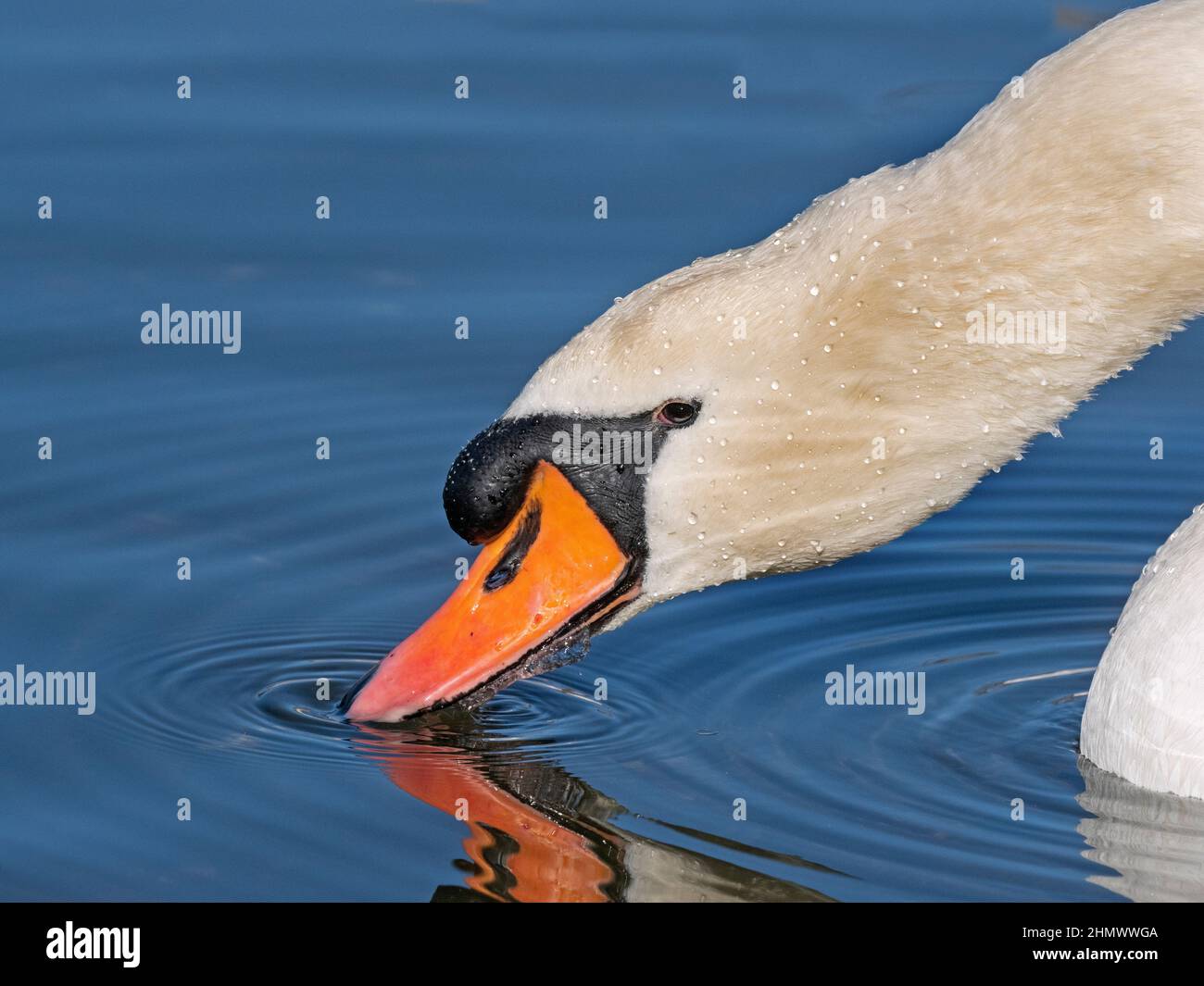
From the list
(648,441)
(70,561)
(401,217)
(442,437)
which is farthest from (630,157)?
(648,441)

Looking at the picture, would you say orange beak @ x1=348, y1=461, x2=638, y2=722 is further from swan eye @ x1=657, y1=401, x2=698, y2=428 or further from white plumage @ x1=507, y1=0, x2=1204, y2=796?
swan eye @ x1=657, y1=401, x2=698, y2=428

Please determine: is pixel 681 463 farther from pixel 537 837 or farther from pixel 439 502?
pixel 439 502

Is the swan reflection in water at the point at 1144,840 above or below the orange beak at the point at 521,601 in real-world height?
below

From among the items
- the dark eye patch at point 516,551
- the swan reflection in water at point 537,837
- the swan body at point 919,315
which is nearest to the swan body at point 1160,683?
the swan body at point 919,315

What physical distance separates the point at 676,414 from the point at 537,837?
133 cm

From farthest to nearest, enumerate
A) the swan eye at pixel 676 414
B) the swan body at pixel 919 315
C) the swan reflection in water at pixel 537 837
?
the swan eye at pixel 676 414, the swan reflection in water at pixel 537 837, the swan body at pixel 919 315

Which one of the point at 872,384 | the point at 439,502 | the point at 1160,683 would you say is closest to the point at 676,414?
the point at 872,384

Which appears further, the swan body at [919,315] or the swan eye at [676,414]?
the swan eye at [676,414]

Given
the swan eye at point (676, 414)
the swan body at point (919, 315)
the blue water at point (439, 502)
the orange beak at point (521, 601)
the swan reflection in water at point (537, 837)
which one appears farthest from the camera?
the orange beak at point (521, 601)

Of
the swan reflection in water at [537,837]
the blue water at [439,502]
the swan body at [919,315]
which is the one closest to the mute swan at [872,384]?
the swan body at [919,315]

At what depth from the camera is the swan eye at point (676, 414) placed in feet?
22.5

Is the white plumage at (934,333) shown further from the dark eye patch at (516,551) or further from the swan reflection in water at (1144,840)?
the dark eye patch at (516,551)

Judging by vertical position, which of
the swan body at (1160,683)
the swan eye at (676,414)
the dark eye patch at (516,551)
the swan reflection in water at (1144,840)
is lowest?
the swan reflection in water at (1144,840)

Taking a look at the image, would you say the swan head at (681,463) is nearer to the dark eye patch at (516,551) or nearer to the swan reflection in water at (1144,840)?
the dark eye patch at (516,551)
